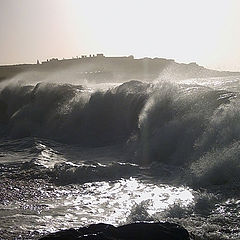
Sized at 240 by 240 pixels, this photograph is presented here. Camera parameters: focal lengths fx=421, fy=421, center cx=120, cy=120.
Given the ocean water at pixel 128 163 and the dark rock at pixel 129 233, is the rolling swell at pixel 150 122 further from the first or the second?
the dark rock at pixel 129 233

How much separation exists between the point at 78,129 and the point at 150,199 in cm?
1111

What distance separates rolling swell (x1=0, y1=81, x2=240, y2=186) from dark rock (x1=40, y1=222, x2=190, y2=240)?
391cm

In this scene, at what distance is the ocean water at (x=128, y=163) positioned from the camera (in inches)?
290

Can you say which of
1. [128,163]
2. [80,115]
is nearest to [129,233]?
[128,163]

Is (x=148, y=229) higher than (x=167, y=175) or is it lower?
higher

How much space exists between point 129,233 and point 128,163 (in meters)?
6.73

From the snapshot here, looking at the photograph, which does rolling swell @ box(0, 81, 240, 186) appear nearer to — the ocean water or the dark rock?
the ocean water

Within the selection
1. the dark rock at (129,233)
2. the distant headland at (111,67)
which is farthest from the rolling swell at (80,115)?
the distant headland at (111,67)

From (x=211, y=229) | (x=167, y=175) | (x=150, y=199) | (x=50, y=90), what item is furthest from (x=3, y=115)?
(x=211, y=229)

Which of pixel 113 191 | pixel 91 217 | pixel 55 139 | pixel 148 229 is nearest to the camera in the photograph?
pixel 148 229

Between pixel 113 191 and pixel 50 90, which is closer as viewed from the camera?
pixel 113 191

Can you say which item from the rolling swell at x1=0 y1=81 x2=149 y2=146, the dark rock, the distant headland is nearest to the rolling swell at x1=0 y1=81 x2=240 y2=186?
the rolling swell at x1=0 y1=81 x2=149 y2=146

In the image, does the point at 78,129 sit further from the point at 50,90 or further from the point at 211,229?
the point at 211,229

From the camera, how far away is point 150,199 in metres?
8.42
